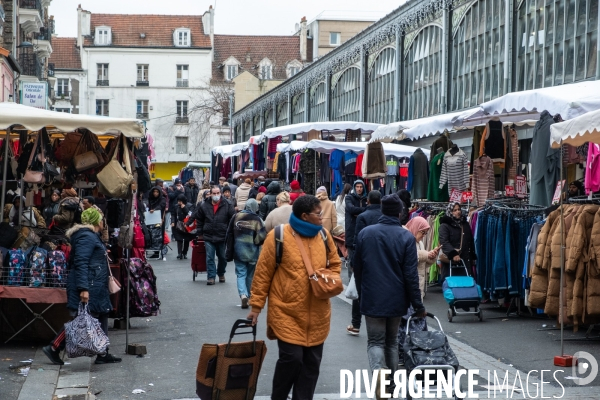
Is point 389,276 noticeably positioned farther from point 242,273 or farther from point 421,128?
point 421,128

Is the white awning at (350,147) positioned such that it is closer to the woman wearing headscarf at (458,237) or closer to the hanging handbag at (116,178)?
the woman wearing headscarf at (458,237)

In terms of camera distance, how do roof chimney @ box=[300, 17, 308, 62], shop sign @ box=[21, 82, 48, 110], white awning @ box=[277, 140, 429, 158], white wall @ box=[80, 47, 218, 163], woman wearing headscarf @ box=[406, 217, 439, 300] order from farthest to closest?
roof chimney @ box=[300, 17, 308, 62] < white wall @ box=[80, 47, 218, 163] < shop sign @ box=[21, 82, 48, 110] < white awning @ box=[277, 140, 429, 158] < woman wearing headscarf @ box=[406, 217, 439, 300]

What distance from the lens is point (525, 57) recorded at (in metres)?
19.5

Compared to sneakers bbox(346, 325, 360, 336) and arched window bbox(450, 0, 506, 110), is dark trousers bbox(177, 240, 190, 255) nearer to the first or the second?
arched window bbox(450, 0, 506, 110)

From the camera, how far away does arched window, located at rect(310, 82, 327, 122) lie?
3878 cm

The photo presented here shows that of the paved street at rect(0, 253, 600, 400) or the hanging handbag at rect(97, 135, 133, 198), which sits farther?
the hanging handbag at rect(97, 135, 133, 198)

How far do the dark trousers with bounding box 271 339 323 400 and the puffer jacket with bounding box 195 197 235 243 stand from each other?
31.8 feet

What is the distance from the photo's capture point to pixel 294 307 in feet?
23.7

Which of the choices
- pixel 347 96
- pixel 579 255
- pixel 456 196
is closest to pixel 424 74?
pixel 347 96

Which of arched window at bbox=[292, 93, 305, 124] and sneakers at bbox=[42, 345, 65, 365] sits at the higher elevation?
arched window at bbox=[292, 93, 305, 124]

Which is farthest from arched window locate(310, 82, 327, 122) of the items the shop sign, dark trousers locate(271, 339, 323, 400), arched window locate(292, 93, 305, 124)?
dark trousers locate(271, 339, 323, 400)

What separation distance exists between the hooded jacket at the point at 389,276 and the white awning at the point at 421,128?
611cm

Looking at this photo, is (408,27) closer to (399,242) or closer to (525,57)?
(525,57)

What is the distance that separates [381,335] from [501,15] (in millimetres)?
14031
